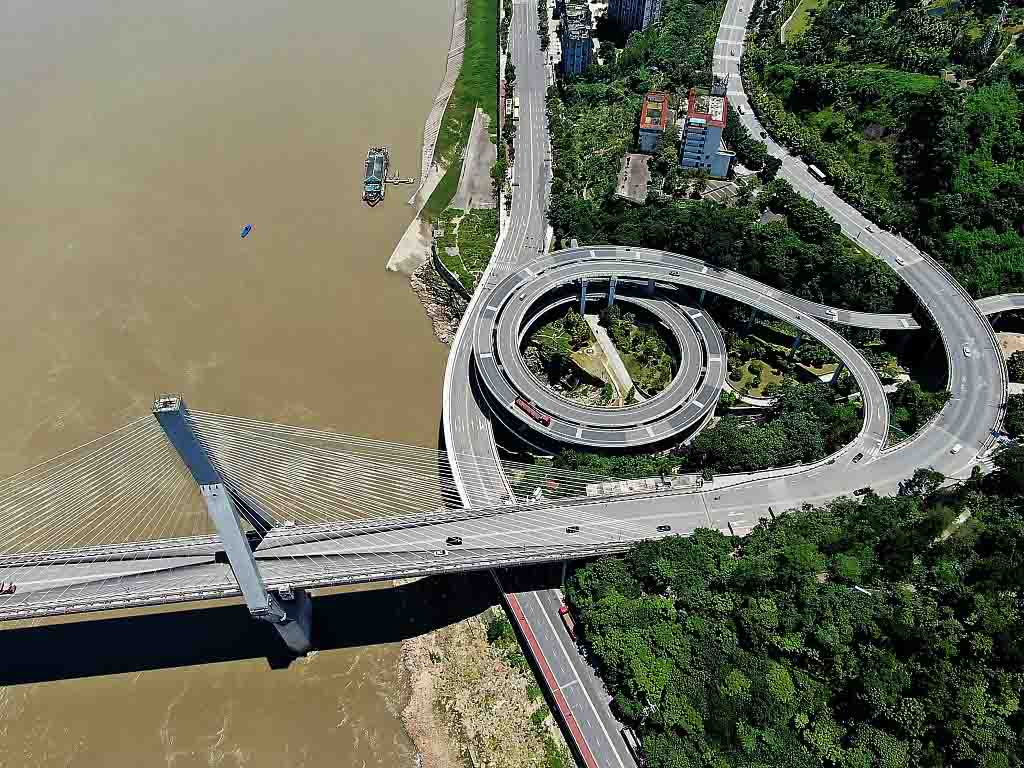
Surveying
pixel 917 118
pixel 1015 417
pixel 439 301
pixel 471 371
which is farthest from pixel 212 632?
pixel 917 118

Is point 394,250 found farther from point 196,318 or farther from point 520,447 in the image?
point 520,447

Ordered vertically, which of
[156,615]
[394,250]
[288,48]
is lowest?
[156,615]

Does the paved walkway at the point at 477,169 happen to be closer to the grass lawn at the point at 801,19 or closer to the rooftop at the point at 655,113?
the rooftop at the point at 655,113

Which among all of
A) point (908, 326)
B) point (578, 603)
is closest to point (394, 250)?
point (578, 603)

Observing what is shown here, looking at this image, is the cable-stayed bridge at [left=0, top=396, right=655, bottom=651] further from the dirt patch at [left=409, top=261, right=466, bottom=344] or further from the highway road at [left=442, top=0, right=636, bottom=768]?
the dirt patch at [left=409, top=261, right=466, bottom=344]

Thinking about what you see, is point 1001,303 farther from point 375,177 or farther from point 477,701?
point 375,177

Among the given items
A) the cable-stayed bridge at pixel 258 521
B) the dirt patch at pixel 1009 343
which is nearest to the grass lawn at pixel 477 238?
the cable-stayed bridge at pixel 258 521
